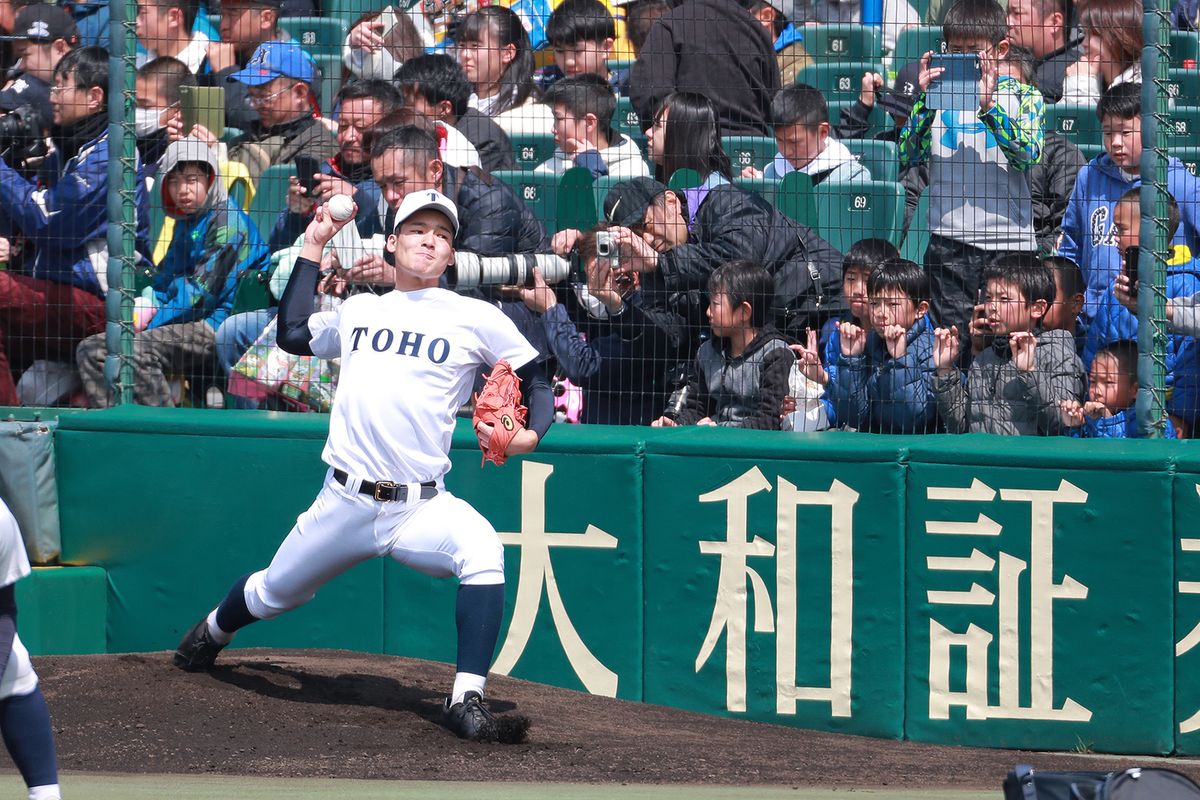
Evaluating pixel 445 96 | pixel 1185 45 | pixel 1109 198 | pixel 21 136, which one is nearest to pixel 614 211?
pixel 445 96

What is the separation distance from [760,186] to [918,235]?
689mm

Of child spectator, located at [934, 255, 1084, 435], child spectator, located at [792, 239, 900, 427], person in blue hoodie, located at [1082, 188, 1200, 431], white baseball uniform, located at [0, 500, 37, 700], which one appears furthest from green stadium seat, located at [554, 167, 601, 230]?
white baseball uniform, located at [0, 500, 37, 700]

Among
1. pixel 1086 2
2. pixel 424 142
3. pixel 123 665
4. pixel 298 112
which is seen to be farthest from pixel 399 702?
pixel 1086 2

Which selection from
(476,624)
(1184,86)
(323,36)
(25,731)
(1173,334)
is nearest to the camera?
(25,731)

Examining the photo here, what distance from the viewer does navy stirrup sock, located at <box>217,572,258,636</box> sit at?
551 centimetres

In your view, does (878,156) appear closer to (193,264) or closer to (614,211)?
(614,211)

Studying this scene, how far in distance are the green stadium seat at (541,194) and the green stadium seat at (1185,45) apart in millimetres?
2847

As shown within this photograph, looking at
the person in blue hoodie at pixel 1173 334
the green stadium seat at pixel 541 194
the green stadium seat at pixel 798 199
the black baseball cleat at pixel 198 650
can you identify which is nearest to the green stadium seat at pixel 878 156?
the green stadium seat at pixel 798 199

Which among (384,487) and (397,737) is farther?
(384,487)

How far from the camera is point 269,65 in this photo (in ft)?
23.0

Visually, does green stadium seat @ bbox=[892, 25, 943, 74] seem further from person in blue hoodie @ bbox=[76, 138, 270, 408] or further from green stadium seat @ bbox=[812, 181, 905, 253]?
person in blue hoodie @ bbox=[76, 138, 270, 408]

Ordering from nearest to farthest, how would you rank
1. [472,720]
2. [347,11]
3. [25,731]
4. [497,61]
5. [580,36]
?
[25,731], [472,720], [347,11], [497,61], [580,36]

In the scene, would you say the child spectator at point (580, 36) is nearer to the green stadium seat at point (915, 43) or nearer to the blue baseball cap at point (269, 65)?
the blue baseball cap at point (269, 65)

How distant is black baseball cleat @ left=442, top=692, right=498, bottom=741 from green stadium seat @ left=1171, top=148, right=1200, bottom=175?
11.8ft
